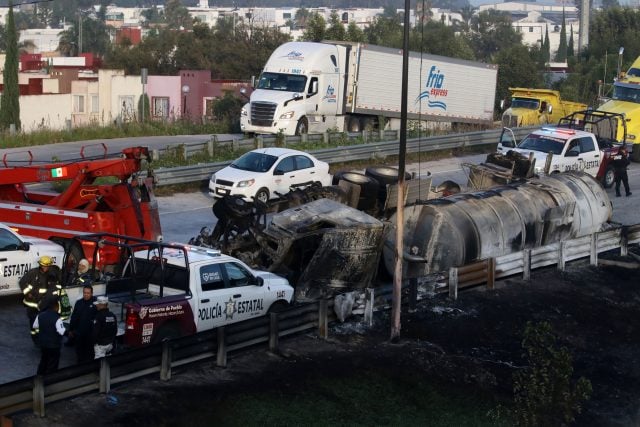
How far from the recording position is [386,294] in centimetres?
1897

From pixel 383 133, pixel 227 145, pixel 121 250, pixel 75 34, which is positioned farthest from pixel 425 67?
pixel 75 34

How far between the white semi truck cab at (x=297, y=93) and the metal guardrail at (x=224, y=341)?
55.7 feet

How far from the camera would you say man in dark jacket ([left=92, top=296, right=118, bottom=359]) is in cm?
1432

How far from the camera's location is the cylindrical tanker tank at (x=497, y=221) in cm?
2086

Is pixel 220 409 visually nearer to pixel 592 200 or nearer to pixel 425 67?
pixel 592 200

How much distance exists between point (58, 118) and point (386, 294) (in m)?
50.9

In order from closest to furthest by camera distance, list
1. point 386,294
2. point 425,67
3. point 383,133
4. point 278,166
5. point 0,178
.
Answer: point 386,294 → point 0,178 → point 278,166 → point 383,133 → point 425,67

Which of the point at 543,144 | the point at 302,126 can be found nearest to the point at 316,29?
the point at 302,126

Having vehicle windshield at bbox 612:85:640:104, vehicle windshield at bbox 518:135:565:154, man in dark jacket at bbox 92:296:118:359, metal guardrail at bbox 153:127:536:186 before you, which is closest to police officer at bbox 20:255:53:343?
man in dark jacket at bbox 92:296:118:359

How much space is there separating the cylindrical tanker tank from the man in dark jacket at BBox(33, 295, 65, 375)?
24.6 feet

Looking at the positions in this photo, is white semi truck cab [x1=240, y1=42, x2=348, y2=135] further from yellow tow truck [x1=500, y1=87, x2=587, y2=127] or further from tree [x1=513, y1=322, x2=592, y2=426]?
tree [x1=513, y1=322, x2=592, y2=426]

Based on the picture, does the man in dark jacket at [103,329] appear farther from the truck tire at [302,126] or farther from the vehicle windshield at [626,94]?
the vehicle windshield at [626,94]

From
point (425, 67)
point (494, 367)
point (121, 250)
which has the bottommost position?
point (494, 367)

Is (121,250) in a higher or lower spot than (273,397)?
higher
